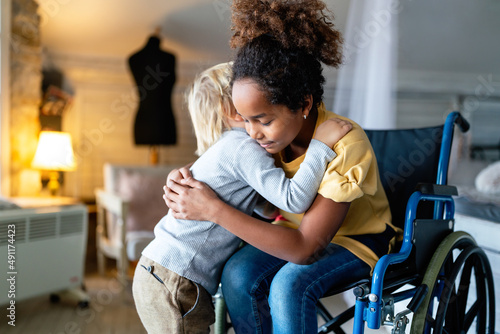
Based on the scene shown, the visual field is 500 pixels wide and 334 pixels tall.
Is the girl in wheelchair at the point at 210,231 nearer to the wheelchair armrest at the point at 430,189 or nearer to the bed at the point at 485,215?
the wheelchair armrest at the point at 430,189

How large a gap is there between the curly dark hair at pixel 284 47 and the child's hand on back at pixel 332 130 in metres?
0.07

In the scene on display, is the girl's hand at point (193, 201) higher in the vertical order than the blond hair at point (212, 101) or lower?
lower

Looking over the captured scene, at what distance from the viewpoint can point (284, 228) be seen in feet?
3.04

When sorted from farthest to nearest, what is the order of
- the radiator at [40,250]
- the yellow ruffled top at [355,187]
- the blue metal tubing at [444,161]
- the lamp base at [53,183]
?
the lamp base at [53,183] → the radiator at [40,250] → the blue metal tubing at [444,161] → the yellow ruffled top at [355,187]

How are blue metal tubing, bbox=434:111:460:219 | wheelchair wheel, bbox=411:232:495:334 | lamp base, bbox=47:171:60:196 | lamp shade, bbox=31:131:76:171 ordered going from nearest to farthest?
wheelchair wheel, bbox=411:232:495:334, blue metal tubing, bbox=434:111:460:219, lamp shade, bbox=31:131:76:171, lamp base, bbox=47:171:60:196

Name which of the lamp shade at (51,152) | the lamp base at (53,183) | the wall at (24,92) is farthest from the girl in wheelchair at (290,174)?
the wall at (24,92)

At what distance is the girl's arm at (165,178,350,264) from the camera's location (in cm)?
90

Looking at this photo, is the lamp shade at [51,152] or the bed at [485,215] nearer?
the bed at [485,215]

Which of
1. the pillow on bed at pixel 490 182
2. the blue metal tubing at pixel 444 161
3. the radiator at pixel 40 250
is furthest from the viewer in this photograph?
the pillow on bed at pixel 490 182

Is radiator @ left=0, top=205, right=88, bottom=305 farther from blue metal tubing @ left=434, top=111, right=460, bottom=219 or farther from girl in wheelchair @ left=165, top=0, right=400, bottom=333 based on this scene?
blue metal tubing @ left=434, top=111, right=460, bottom=219

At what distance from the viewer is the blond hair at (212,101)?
1.05 meters

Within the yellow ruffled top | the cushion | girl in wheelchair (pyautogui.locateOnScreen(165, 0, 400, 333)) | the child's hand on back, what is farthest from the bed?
the cushion

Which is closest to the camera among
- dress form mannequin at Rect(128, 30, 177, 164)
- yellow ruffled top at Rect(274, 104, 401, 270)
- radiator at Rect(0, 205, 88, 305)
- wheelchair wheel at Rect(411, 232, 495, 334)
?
yellow ruffled top at Rect(274, 104, 401, 270)

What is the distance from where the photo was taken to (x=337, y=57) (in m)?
1.01
